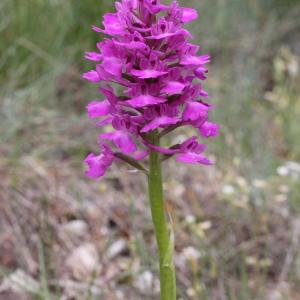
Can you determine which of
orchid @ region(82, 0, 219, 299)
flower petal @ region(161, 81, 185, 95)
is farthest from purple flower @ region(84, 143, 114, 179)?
flower petal @ region(161, 81, 185, 95)

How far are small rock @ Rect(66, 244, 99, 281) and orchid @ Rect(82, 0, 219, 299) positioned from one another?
4.73 ft

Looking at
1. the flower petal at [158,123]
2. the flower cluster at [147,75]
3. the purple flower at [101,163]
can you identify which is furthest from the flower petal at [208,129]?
the purple flower at [101,163]

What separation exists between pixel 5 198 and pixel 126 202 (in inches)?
27.0

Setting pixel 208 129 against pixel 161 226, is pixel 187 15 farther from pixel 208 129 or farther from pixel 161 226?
pixel 161 226

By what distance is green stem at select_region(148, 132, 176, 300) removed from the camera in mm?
1478

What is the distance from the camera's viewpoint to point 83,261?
118 inches

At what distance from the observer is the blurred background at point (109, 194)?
2.71 meters

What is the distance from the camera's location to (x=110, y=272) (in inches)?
117

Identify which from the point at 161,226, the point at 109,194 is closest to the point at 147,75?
the point at 161,226

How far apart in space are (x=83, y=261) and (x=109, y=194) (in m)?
0.56

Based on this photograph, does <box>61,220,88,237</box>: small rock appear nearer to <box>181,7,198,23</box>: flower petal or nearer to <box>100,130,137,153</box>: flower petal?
<box>100,130,137,153</box>: flower petal

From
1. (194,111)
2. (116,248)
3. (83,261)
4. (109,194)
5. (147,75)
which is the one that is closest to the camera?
(147,75)

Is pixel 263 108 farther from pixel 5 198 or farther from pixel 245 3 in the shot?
pixel 5 198

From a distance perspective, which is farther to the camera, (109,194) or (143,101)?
(109,194)
